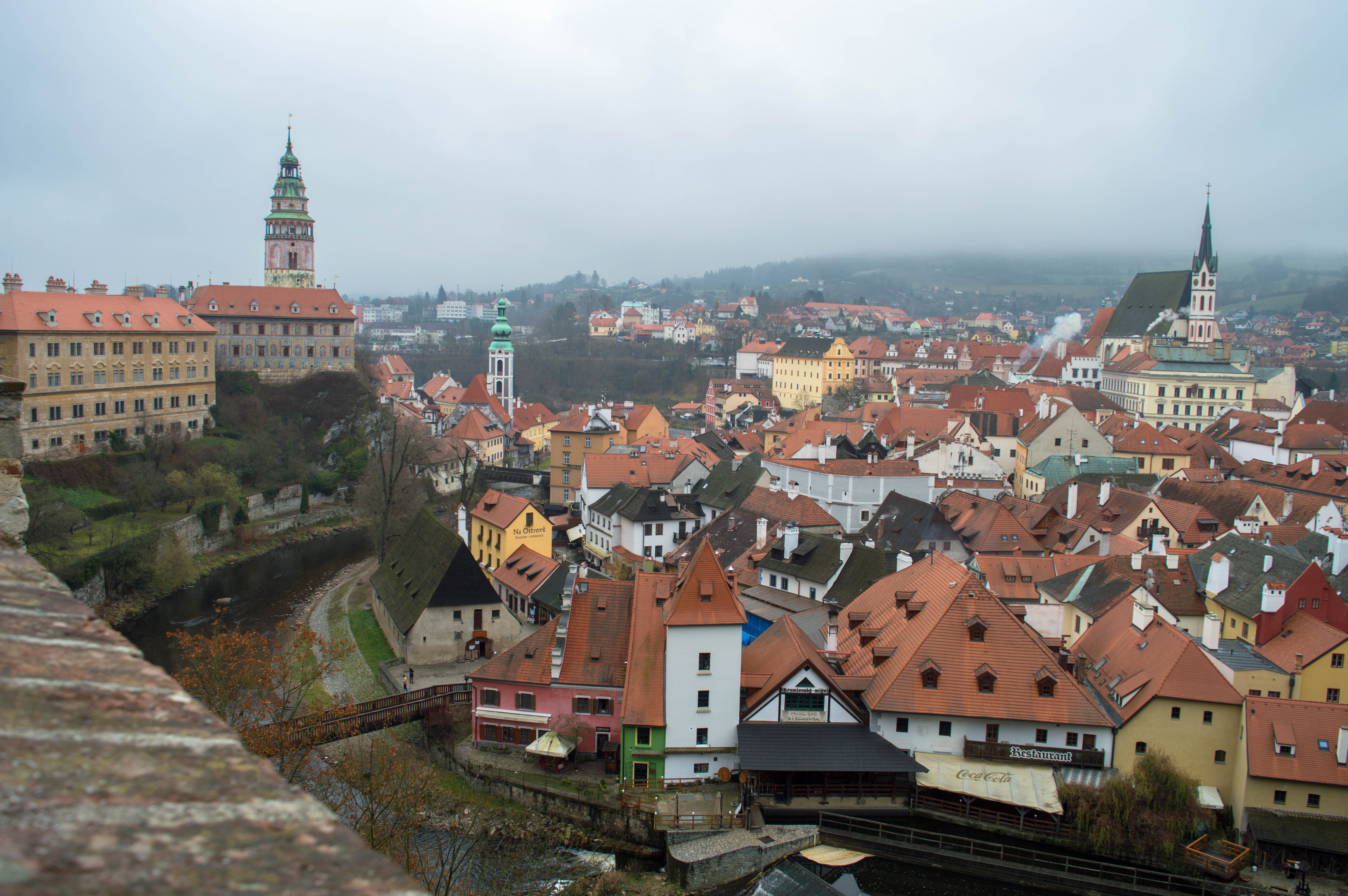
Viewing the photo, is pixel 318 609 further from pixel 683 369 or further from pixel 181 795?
pixel 683 369

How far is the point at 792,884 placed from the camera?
17922 millimetres

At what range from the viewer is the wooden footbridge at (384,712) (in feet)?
80.3

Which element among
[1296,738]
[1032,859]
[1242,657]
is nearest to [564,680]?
[1032,859]

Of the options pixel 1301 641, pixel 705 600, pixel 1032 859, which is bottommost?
pixel 1032 859

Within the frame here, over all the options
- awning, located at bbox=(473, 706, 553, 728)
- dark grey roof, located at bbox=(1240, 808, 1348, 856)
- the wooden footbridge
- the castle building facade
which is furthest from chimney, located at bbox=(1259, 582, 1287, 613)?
the castle building facade

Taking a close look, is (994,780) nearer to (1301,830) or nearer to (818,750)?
(818,750)

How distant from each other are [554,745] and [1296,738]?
17186 mm

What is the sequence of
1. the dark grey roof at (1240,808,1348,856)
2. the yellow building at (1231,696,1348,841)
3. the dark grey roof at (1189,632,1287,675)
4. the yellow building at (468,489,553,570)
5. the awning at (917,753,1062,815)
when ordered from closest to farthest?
the dark grey roof at (1240,808,1348,856)
the yellow building at (1231,696,1348,841)
the awning at (917,753,1062,815)
the dark grey roof at (1189,632,1287,675)
the yellow building at (468,489,553,570)

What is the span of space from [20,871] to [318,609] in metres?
40.5

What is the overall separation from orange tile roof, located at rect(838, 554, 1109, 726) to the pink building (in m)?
6.31

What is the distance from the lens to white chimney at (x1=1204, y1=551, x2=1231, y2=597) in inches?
1198

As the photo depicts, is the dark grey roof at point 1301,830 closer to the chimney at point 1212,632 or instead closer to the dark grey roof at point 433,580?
the chimney at point 1212,632

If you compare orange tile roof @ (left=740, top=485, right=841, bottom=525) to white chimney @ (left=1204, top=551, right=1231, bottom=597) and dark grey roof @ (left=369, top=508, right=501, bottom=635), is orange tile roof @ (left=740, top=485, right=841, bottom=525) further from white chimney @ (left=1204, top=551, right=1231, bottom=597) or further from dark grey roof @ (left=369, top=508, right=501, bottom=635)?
white chimney @ (left=1204, top=551, right=1231, bottom=597)

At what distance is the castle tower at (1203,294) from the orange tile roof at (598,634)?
272 ft
